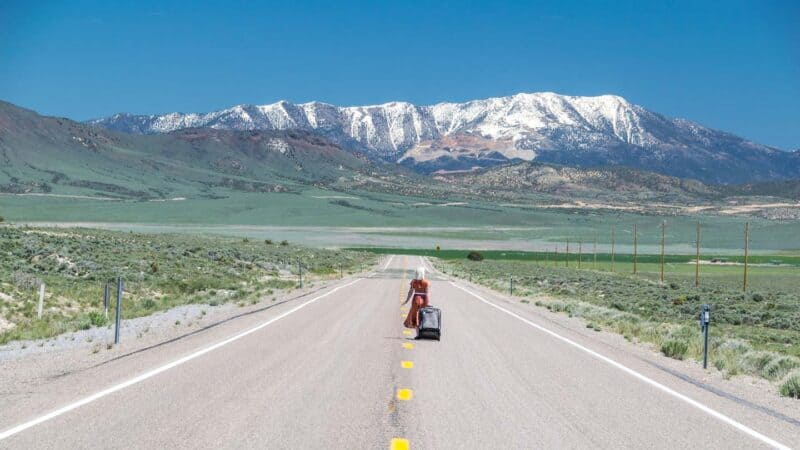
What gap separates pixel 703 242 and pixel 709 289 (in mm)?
119938

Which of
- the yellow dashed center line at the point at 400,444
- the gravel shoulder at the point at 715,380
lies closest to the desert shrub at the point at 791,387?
the gravel shoulder at the point at 715,380

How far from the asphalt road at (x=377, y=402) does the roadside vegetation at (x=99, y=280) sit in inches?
264

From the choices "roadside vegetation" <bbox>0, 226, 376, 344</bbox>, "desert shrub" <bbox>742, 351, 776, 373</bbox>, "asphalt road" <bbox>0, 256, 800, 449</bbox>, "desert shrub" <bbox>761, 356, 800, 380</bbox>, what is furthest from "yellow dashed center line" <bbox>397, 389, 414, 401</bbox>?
"roadside vegetation" <bbox>0, 226, 376, 344</bbox>

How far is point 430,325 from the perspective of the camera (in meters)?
17.5

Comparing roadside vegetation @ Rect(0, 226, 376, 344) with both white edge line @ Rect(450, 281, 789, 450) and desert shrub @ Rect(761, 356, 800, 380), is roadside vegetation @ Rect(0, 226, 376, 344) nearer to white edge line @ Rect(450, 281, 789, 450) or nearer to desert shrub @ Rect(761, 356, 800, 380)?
white edge line @ Rect(450, 281, 789, 450)

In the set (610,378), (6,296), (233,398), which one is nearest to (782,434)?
(610,378)

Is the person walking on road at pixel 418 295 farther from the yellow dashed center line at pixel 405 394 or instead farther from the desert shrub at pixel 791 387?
the desert shrub at pixel 791 387

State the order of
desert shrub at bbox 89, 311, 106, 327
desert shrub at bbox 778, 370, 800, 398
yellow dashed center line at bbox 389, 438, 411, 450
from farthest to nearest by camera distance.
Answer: desert shrub at bbox 89, 311, 106, 327 < desert shrub at bbox 778, 370, 800, 398 < yellow dashed center line at bbox 389, 438, 411, 450

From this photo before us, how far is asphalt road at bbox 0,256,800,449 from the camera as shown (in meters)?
8.45

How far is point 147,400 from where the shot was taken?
33.2 ft

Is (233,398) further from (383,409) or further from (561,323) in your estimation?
(561,323)

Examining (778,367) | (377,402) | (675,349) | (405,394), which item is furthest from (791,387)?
(377,402)

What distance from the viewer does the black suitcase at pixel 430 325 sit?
57.2 ft

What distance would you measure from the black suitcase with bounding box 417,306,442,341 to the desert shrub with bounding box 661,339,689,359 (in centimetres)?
468
